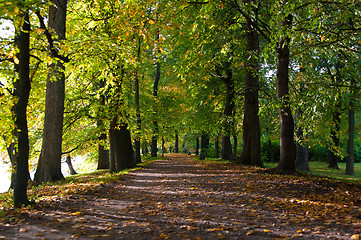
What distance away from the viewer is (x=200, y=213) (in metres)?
5.11

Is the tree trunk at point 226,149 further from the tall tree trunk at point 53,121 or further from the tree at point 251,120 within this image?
the tall tree trunk at point 53,121

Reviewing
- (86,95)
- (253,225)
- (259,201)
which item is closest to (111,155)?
(86,95)

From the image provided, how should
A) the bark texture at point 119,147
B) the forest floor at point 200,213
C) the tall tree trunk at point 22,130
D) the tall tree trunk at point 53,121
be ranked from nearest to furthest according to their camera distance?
the forest floor at point 200,213 → the tall tree trunk at point 22,130 → the tall tree trunk at point 53,121 → the bark texture at point 119,147

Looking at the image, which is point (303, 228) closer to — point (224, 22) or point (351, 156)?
point (224, 22)

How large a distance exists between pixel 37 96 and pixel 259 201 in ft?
41.2

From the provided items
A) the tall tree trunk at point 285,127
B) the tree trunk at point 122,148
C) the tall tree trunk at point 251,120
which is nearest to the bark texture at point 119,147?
the tree trunk at point 122,148

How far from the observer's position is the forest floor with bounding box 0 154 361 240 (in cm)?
393

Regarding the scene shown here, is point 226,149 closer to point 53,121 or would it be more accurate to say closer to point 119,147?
point 119,147

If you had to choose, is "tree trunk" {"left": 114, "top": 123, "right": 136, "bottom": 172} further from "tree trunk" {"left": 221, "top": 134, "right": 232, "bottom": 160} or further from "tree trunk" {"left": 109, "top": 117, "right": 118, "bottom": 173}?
"tree trunk" {"left": 221, "top": 134, "right": 232, "bottom": 160}

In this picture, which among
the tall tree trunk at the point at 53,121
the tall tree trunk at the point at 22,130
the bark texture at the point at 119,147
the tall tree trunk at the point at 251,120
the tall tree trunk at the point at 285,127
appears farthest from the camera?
the bark texture at the point at 119,147

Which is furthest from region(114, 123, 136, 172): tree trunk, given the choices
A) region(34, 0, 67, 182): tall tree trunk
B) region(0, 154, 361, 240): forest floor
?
region(0, 154, 361, 240): forest floor

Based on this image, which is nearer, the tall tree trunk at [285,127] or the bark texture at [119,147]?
the tall tree trunk at [285,127]

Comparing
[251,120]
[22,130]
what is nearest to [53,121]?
[22,130]

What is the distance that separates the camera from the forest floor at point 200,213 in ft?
12.9
